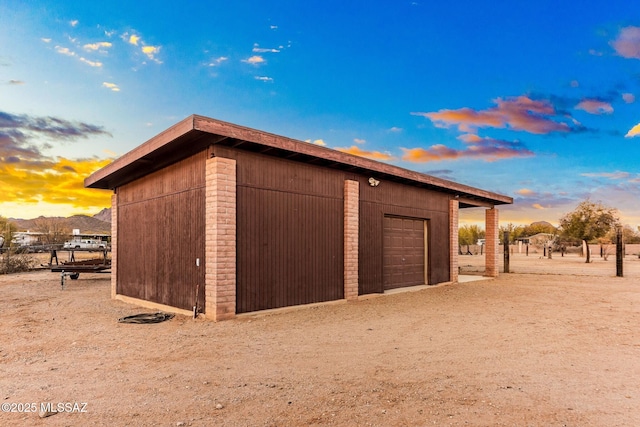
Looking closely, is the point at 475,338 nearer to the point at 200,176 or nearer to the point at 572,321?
the point at 572,321

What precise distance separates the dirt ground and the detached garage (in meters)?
1.00

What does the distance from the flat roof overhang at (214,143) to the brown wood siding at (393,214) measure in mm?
475

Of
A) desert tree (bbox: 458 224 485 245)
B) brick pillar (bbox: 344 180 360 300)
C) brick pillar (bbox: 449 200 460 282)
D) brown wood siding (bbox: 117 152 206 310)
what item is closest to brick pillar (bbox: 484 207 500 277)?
brick pillar (bbox: 449 200 460 282)

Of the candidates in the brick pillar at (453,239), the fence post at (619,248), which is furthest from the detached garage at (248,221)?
the fence post at (619,248)

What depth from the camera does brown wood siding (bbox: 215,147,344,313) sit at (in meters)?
8.41

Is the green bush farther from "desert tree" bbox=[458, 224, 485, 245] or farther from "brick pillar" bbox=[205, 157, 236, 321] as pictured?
"desert tree" bbox=[458, 224, 485, 245]

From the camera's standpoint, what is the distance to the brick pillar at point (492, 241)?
18469 mm

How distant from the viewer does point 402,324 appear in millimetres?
7836

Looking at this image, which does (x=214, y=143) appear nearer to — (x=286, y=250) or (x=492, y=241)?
(x=286, y=250)

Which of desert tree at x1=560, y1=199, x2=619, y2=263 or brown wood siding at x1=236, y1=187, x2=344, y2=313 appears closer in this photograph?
brown wood siding at x1=236, y1=187, x2=344, y2=313

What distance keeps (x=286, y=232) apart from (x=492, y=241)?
1294cm

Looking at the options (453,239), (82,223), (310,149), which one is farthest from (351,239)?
(82,223)

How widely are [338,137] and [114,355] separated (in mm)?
11838

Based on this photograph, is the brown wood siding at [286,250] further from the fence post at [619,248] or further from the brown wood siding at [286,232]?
the fence post at [619,248]
